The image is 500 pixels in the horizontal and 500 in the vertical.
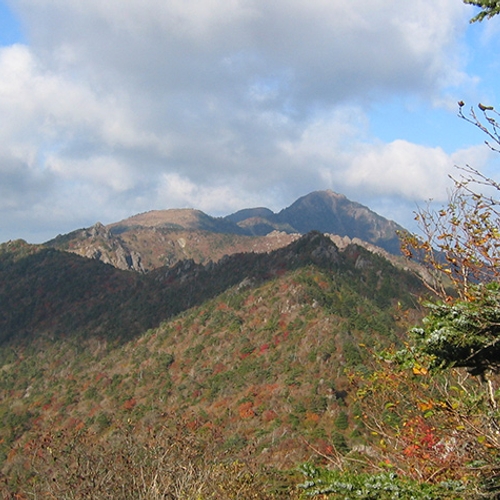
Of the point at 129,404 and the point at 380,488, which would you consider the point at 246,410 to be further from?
the point at 380,488

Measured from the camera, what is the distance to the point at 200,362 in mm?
82875

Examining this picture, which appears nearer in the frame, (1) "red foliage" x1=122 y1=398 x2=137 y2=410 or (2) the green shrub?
(2) the green shrub

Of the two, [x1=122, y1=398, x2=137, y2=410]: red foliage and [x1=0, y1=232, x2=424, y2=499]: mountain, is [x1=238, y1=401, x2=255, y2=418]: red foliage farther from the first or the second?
[x1=122, y1=398, x2=137, y2=410]: red foliage

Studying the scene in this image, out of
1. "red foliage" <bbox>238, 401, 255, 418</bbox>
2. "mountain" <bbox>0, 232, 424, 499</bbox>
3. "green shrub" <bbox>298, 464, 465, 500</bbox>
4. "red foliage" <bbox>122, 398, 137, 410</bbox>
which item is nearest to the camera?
"green shrub" <bbox>298, 464, 465, 500</bbox>

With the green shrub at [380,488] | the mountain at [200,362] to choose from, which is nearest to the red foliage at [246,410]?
the mountain at [200,362]

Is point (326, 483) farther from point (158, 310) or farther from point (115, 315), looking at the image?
point (115, 315)

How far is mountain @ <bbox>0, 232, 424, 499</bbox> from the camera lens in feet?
67.9

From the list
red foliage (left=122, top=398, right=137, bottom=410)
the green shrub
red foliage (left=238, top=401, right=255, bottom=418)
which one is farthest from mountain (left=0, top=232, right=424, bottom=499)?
the green shrub

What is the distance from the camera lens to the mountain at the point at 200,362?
67.9 ft

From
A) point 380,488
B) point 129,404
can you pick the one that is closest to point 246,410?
point 129,404

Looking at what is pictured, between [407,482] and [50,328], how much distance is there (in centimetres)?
13366

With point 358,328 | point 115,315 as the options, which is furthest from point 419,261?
point 115,315

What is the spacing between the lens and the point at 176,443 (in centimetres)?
1916

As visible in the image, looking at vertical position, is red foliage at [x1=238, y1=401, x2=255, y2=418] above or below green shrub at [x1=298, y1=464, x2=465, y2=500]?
below
